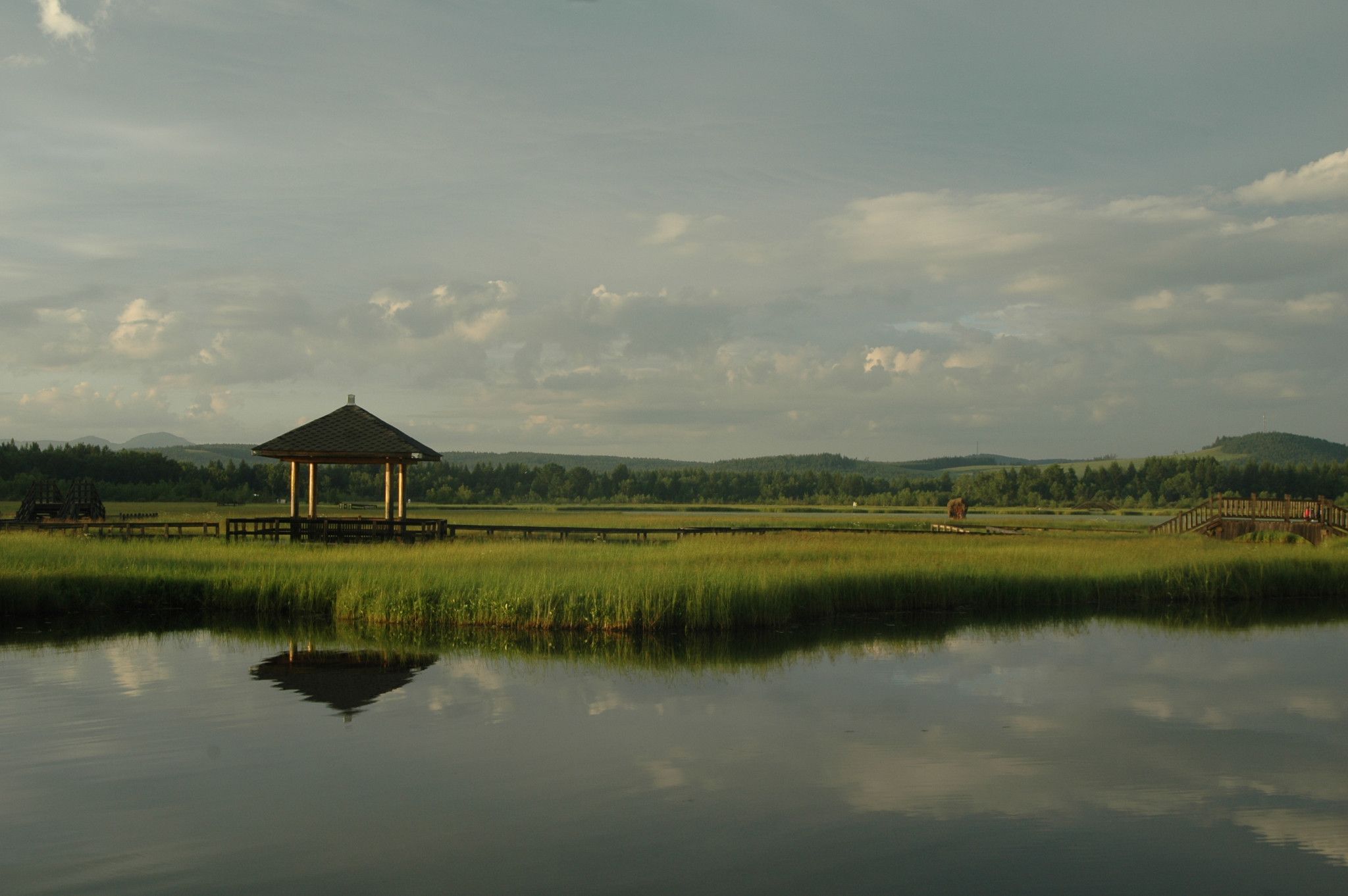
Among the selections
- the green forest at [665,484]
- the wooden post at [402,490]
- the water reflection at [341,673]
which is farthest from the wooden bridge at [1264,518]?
the green forest at [665,484]

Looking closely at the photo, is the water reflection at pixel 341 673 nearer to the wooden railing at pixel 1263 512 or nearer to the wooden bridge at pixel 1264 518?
the wooden bridge at pixel 1264 518

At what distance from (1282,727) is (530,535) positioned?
95.0 feet

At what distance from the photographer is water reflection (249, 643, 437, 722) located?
1448 cm

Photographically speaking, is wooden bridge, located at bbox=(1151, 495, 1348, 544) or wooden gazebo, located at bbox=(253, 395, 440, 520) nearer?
wooden gazebo, located at bbox=(253, 395, 440, 520)

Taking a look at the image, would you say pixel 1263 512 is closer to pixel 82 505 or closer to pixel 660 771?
pixel 660 771

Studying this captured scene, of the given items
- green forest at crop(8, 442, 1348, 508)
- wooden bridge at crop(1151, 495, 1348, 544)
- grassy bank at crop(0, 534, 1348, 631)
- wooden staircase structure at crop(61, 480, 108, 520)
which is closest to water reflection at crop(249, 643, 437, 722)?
grassy bank at crop(0, 534, 1348, 631)

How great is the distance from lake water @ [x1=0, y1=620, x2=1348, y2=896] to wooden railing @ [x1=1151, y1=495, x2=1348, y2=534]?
2789 cm

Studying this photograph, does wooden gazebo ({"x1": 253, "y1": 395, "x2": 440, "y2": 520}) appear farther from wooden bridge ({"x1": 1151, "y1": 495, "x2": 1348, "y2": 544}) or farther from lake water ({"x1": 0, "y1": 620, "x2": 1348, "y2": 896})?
wooden bridge ({"x1": 1151, "y1": 495, "x2": 1348, "y2": 544})

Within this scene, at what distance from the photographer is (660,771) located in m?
11.1

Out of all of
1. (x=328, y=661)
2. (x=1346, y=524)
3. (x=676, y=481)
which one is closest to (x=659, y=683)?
(x=328, y=661)

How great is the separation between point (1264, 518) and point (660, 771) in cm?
4266

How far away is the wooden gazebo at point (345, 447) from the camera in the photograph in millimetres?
34781

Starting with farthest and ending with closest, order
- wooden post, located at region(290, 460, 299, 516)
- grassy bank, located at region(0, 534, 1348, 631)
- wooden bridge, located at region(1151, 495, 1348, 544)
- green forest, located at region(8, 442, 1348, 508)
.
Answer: green forest, located at region(8, 442, 1348, 508), wooden bridge, located at region(1151, 495, 1348, 544), wooden post, located at region(290, 460, 299, 516), grassy bank, located at region(0, 534, 1348, 631)

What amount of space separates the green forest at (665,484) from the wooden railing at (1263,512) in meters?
64.5
